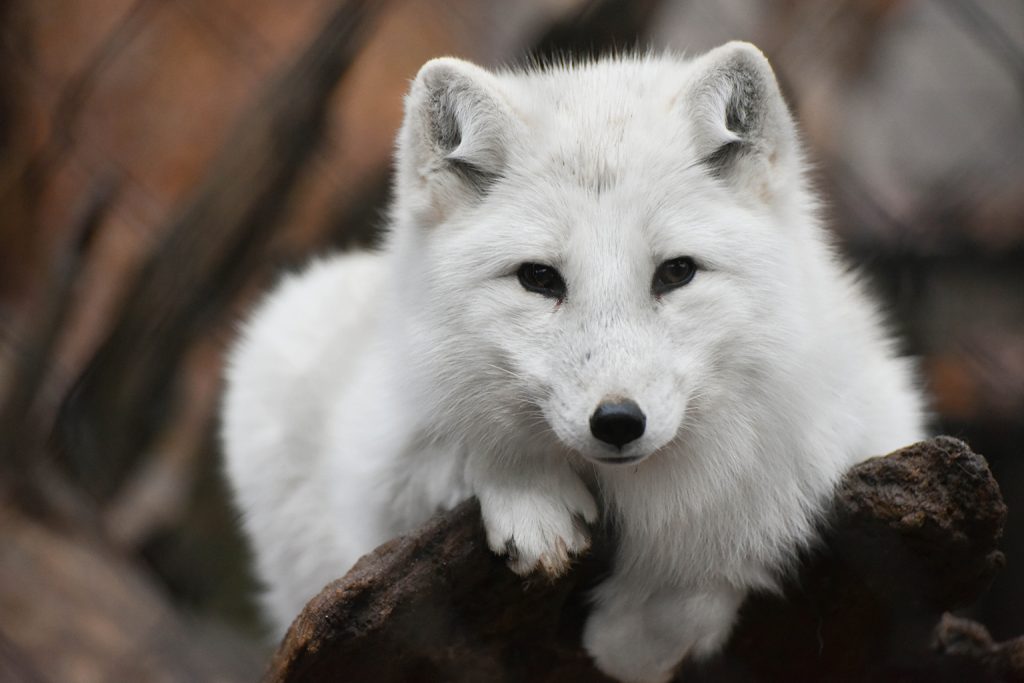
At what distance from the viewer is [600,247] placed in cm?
190

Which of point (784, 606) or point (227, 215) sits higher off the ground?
point (227, 215)

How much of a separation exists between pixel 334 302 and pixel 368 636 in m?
1.59

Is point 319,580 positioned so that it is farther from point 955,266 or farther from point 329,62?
point 955,266

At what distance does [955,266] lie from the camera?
13.5ft

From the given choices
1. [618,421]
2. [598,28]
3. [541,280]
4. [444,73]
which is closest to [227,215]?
[598,28]

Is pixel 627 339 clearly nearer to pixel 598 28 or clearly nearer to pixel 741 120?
pixel 741 120

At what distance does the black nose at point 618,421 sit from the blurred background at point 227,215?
5.06ft

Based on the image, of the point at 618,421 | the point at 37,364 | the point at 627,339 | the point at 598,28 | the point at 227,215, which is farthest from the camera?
the point at 37,364

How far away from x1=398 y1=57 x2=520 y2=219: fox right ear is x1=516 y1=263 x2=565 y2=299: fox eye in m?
0.25

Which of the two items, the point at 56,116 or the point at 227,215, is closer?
the point at 227,215

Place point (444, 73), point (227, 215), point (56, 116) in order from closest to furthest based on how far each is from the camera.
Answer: point (444, 73)
point (227, 215)
point (56, 116)

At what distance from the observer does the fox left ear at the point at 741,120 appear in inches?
80.1

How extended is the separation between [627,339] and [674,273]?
0.21 m

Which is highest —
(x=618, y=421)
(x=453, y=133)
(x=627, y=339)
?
(x=453, y=133)
